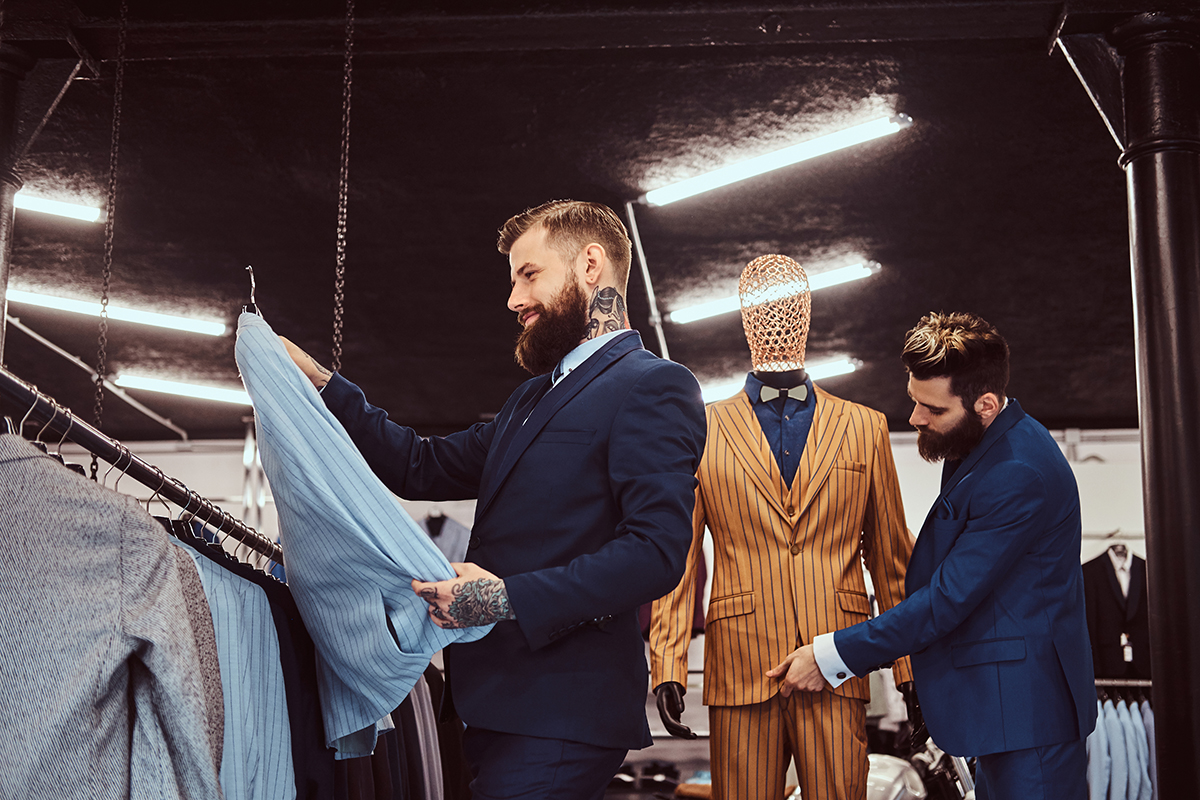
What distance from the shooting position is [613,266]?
6.93 feet

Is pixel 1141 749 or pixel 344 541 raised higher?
pixel 344 541

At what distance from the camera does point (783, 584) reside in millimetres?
2488

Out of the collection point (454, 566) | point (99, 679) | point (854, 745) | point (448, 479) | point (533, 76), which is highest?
point (533, 76)

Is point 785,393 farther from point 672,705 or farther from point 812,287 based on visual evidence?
point 812,287

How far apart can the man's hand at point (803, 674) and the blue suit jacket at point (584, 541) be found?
0.61m

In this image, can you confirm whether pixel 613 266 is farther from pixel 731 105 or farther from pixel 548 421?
pixel 731 105

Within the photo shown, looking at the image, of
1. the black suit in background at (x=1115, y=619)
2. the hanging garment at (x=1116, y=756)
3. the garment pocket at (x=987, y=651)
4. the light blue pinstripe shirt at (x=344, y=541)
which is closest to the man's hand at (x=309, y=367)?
the light blue pinstripe shirt at (x=344, y=541)

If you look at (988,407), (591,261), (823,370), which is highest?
(823,370)

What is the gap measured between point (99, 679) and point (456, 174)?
175 inches

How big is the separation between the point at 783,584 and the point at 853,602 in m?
0.19

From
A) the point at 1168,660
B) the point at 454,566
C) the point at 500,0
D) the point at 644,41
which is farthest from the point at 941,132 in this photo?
the point at 454,566

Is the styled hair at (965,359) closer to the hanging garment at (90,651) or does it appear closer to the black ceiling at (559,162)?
the black ceiling at (559,162)

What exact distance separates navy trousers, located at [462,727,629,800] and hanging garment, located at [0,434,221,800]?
0.47 meters

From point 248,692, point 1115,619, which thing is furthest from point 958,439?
point 1115,619
